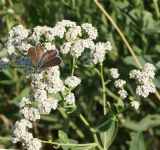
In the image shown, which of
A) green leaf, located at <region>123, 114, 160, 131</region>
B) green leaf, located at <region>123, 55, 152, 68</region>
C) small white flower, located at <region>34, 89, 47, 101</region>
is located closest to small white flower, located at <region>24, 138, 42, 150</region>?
small white flower, located at <region>34, 89, 47, 101</region>

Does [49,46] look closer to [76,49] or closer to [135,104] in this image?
[76,49]

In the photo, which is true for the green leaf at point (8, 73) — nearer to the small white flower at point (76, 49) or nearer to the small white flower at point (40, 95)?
the small white flower at point (76, 49)

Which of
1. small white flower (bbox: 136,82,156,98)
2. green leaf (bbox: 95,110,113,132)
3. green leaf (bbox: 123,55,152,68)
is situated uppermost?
green leaf (bbox: 123,55,152,68)

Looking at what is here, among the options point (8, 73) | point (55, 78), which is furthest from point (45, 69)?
point (8, 73)

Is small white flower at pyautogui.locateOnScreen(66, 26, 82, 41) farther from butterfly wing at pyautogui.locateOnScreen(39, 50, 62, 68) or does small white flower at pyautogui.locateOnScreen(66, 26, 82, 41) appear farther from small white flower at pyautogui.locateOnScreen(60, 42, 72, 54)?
butterfly wing at pyautogui.locateOnScreen(39, 50, 62, 68)

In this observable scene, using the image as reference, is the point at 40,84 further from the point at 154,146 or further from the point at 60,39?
the point at 154,146

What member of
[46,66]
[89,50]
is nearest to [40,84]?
[46,66]
